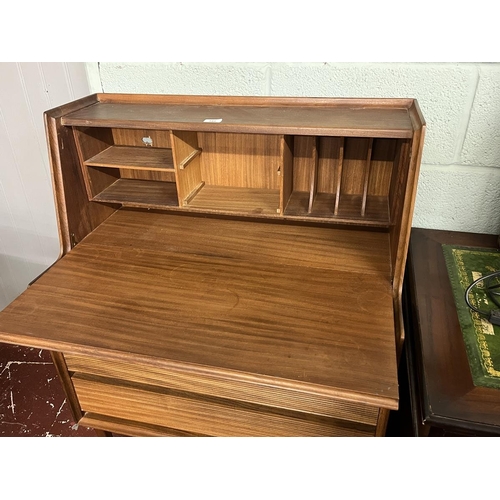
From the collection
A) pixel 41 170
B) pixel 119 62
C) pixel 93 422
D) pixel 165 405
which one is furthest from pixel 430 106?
pixel 41 170

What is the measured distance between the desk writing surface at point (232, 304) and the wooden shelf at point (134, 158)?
8.2 inches

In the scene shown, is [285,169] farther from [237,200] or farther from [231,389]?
[231,389]

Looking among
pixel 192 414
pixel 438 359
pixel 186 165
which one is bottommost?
pixel 192 414

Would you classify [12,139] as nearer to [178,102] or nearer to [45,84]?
[45,84]

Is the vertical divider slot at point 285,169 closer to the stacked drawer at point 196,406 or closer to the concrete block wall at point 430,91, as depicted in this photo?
the concrete block wall at point 430,91

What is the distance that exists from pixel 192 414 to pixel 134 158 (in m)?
0.72

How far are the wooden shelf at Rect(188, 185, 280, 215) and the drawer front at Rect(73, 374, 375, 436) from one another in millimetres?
508

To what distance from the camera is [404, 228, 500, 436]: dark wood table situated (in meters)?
0.78

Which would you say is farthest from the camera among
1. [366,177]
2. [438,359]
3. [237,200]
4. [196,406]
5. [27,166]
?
[27,166]

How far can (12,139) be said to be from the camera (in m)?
1.77

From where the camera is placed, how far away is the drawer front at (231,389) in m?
0.92

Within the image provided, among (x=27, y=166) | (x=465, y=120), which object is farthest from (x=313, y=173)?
(x=27, y=166)

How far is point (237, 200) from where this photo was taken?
1.27 metres

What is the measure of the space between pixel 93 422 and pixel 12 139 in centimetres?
120
